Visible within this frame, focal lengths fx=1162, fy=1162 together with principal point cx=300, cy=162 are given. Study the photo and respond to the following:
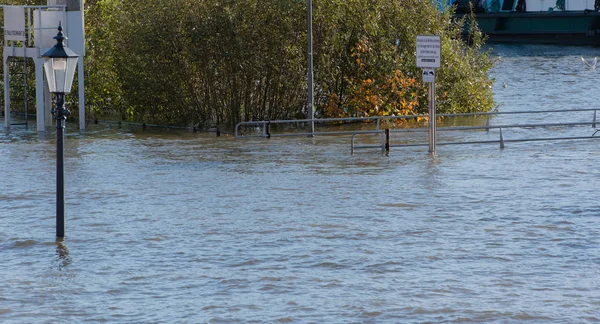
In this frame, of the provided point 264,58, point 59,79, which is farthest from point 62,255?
point 264,58

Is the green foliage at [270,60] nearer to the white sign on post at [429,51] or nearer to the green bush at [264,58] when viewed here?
the green bush at [264,58]

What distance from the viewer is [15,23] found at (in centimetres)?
3005

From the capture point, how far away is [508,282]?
11.8 metres

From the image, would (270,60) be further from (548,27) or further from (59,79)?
(548,27)

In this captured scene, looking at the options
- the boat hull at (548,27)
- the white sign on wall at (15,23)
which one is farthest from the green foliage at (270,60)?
the boat hull at (548,27)

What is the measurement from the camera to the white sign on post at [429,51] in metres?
23.2

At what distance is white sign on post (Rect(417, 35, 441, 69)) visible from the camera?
23172 millimetres

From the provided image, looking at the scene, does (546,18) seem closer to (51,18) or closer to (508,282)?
(51,18)

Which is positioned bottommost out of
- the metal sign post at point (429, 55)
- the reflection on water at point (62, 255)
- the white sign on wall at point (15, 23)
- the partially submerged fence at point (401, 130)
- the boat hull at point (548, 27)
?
the reflection on water at point (62, 255)

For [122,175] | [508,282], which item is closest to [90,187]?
[122,175]

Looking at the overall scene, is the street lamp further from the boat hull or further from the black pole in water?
the boat hull

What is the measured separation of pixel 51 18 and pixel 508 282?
2054 cm

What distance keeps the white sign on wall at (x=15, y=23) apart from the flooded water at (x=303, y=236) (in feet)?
17.7

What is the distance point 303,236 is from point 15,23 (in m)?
17.8
